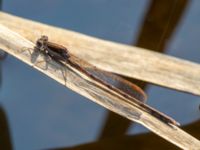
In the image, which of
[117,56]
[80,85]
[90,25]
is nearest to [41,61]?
[80,85]

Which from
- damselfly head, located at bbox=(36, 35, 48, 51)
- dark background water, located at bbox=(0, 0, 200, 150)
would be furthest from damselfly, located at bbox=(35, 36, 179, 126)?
dark background water, located at bbox=(0, 0, 200, 150)

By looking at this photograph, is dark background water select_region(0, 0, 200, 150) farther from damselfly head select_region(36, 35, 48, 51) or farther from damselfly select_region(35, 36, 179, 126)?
damselfly head select_region(36, 35, 48, 51)

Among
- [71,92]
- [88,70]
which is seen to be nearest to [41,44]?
[88,70]

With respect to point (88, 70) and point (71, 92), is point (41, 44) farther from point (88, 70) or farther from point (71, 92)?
point (71, 92)

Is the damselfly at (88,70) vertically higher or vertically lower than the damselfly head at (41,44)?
lower

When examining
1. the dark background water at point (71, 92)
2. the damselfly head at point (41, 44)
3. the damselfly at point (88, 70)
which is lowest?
the dark background water at point (71, 92)

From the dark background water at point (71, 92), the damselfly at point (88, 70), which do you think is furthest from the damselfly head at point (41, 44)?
the dark background water at point (71, 92)

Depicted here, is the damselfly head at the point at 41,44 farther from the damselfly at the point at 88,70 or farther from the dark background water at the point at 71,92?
the dark background water at the point at 71,92

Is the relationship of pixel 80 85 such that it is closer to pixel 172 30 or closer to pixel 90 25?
pixel 90 25

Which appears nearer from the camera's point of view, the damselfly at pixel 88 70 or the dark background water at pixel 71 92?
the damselfly at pixel 88 70
